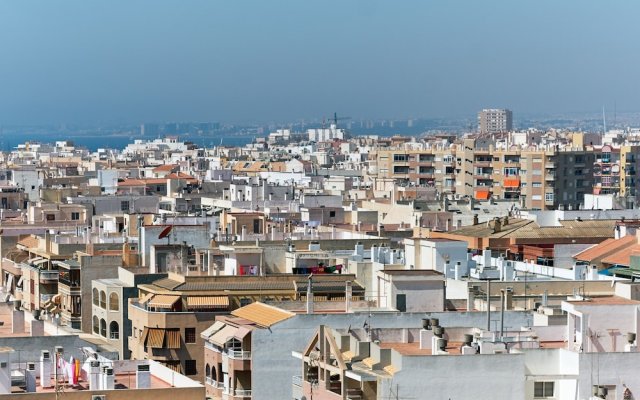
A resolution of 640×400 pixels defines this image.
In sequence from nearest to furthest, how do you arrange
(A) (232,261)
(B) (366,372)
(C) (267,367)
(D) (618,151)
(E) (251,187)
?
(B) (366,372)
(C) (267,367)
(A) (232,261)
(E) (251,187)
(D) (618,151)

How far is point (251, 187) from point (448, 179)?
35.6 metres

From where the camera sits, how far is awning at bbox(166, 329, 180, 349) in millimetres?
39734

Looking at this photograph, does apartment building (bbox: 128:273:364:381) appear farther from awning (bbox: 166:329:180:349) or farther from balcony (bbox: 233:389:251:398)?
balcony (bbox: 233:389:251:398)

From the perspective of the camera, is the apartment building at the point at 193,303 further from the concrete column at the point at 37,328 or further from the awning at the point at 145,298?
the concrete column at the point at 37,328

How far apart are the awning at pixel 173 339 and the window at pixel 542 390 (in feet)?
43.2

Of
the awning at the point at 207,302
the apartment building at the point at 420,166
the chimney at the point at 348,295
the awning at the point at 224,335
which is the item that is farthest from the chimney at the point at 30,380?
the apartment building at the point at 420,166

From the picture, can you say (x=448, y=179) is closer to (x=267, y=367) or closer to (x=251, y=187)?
(x=251, y=187)

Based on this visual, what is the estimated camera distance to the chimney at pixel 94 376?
29.8m

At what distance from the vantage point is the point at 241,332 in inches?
1377

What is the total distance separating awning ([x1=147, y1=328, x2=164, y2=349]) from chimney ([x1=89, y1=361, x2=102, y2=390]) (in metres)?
9.54

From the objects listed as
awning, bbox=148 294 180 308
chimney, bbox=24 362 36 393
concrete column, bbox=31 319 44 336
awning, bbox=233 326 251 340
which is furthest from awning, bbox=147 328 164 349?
chimney, bbox=24 362 36 393

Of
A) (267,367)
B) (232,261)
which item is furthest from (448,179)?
(267,367)

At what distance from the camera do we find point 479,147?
131 meters

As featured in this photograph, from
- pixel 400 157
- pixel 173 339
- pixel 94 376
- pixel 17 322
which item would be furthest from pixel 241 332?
pixel 400 157
